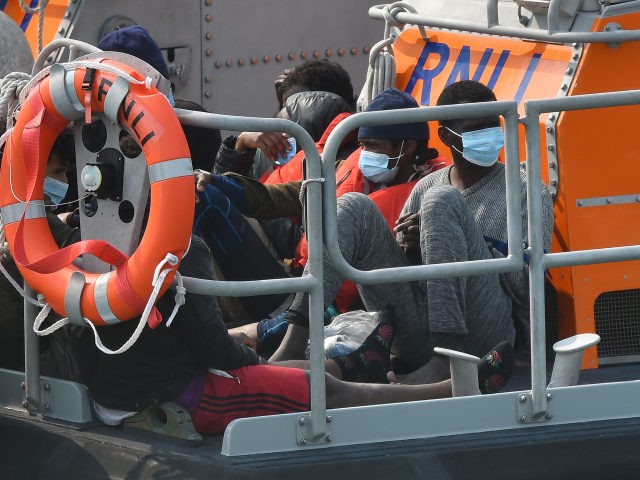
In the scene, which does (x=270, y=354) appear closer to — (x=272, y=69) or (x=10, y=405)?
(x=10, y=405)

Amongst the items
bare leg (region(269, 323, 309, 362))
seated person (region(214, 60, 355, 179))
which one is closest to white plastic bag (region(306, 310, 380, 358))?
bare leg (region(269, 323, 309, 362))

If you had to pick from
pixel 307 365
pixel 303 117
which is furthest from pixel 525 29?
pixel 307 365

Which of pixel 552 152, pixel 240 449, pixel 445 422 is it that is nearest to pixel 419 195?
pixel 552 152

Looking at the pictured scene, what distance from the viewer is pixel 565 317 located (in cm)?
453

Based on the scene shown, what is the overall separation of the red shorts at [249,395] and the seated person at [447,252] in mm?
366

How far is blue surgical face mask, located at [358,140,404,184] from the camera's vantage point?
15.3 ft

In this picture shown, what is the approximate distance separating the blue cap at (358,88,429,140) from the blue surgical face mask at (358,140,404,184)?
0.21 ft

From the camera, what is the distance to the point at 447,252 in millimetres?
4090

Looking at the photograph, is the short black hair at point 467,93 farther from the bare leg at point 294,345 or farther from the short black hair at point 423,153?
the bare leg at point 294,345

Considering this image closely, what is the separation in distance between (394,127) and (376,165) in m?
0.15

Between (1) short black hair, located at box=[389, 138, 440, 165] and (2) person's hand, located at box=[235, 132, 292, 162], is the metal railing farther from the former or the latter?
(2) person's hand, located at box=[235, 132, 292, 162]

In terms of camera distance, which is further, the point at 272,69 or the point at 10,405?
the point at 272,69

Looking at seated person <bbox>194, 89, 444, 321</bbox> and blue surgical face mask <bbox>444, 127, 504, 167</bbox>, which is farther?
seated person <bbox>194, 89, 444, 321</bbox>

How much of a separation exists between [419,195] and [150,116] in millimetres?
1474
